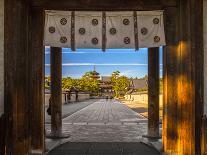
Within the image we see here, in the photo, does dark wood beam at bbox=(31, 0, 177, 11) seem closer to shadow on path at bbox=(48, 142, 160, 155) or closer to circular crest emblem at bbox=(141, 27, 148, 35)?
circular crest emblem at bbox=(141, 27, 148, 35)

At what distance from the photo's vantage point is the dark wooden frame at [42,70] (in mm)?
9352

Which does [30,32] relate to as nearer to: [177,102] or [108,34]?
[108,34]

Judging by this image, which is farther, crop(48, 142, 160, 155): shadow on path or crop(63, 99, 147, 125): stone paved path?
crop(63, 99, 147, 125): stone paved path

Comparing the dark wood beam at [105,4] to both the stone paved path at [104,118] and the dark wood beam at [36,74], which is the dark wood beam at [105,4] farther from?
the stone paved path at [104,118]

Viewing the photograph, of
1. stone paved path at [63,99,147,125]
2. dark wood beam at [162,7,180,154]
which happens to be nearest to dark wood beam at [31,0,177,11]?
dark wood beam at [162,7,180,154]

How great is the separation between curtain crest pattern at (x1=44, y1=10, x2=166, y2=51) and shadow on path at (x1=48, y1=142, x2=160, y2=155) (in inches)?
119

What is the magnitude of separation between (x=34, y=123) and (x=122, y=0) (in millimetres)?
3924

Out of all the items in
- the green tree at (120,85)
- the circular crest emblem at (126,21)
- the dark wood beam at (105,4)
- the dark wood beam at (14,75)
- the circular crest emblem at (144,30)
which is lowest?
the green tree at (120,85)

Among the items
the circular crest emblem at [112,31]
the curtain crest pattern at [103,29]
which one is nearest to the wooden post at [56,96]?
the curtain crest pattern at [103,29]

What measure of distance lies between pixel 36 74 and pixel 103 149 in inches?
129

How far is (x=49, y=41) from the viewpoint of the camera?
11102mm

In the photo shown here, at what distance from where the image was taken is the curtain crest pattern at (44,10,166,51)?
11.1 meters

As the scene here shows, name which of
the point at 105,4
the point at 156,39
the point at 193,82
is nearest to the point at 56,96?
the point at 156,39

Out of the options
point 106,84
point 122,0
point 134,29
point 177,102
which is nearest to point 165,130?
point 177,102
